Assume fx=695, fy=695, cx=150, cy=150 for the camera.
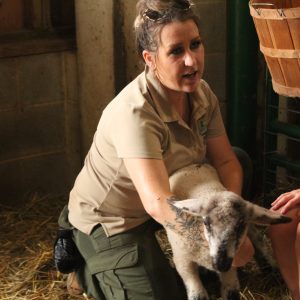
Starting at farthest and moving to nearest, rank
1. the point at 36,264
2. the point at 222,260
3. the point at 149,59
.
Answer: the point at 36,264, the point at 149,59, the point at 222,260

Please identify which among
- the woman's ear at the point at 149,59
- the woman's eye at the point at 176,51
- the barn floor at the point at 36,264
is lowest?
the barn floor at the point at 36,264

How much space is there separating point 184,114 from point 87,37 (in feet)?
4.42

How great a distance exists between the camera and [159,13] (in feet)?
8.82

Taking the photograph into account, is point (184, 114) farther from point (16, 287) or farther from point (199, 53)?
point (16, 287)

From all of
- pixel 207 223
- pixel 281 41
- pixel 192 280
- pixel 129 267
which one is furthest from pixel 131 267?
pixel 281 41

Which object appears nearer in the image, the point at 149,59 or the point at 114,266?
the point at 149,59

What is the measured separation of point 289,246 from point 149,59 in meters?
0.97

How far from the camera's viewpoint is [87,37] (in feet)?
13.4

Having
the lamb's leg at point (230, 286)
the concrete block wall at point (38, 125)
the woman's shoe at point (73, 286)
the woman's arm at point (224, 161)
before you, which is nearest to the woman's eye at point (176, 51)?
the woman's arm at point (224, 161)

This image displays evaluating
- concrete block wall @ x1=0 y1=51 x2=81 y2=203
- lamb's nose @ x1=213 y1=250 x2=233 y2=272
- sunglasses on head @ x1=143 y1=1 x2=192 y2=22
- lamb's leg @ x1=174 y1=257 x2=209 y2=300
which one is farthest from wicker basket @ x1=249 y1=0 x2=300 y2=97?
concrete block wall @ x1=0 y1=51 x2=81 y2=203

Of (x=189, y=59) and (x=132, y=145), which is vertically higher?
(x=189, y=59)

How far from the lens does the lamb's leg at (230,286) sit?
114 inches

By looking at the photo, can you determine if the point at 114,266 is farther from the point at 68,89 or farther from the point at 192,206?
the point at 68,89

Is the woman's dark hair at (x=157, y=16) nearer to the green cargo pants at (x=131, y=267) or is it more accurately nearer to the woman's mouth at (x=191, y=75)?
the woman's mouth at (x=191, y=75)
